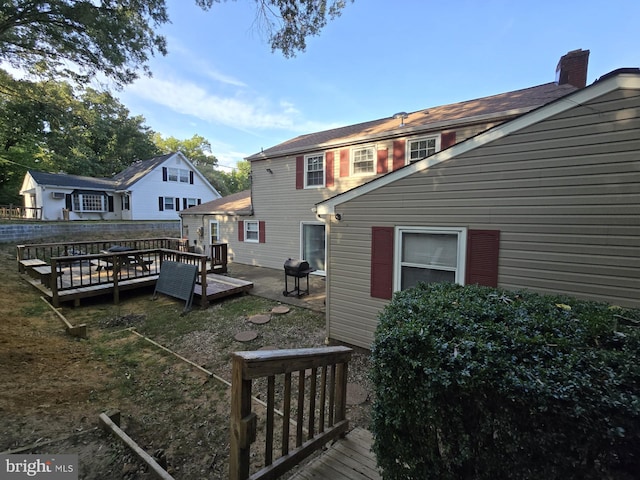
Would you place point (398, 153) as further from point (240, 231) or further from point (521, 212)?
point (240, 231)

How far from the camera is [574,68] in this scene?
8.07 meters

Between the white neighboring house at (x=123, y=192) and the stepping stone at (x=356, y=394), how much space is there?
931 inches

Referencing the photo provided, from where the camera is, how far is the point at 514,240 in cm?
348

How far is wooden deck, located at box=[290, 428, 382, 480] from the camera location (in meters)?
2.01

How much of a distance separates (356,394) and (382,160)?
7147 millimetres

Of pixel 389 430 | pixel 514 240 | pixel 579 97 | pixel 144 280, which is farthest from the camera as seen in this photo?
pixel 144 280

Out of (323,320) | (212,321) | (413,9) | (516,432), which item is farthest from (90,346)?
(413,9)

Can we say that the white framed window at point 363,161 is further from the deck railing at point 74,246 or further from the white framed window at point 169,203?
the white framed window at point 169,203

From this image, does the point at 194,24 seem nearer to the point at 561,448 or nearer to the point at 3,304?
the point at 3,304

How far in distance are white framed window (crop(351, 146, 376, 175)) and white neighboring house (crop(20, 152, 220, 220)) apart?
19.4 metres

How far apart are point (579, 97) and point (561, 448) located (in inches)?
138

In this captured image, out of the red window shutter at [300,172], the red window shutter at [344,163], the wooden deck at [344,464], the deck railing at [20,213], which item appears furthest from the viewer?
the deck railing at [20,213]

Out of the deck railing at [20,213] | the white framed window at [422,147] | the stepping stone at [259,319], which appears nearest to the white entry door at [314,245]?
the white framed window at [422,147]

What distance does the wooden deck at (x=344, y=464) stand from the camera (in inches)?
79.2
